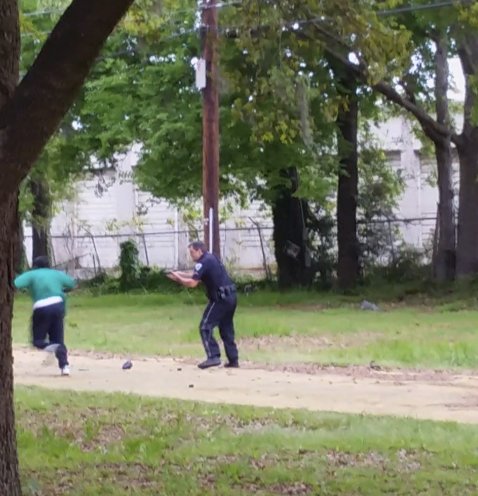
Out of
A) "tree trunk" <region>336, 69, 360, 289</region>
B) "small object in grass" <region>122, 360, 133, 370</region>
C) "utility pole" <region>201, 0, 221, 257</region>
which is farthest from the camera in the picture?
"tree trunk" <region>336, 69, 360, 289</region>

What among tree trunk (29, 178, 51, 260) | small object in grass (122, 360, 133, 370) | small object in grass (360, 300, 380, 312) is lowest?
small object in grass (360, 300, 380, 312)

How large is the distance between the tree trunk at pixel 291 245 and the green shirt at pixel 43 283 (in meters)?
18.5

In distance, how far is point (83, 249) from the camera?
48.2 meters

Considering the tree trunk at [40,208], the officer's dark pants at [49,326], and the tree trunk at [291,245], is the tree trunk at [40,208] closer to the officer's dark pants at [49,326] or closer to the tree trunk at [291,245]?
the tree trunk at [291,245]

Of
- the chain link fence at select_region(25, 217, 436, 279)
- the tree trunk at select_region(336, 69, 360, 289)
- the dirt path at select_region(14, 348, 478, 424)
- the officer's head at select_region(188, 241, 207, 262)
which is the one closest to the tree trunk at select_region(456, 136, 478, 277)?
the tree trunk at select_region(336, 69, 360, 289)

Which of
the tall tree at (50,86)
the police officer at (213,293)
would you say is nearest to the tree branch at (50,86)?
the tall tree at (50,86)

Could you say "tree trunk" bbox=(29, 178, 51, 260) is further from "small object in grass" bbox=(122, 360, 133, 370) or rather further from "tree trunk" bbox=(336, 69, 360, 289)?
"small object in grass" bbox=(122, 360, 133, 370)

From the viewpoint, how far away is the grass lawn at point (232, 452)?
742cm

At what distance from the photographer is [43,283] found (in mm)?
13867

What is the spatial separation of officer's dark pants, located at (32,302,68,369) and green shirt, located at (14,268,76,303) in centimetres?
16

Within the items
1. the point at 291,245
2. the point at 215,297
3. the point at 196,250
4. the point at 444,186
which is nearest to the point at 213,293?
the point at 215,297

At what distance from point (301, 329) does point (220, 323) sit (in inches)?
248

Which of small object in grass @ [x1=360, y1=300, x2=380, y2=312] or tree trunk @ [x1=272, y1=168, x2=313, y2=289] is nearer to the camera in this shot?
small object in grass @ [x1=360, y1=300, x2=380, y2=312]

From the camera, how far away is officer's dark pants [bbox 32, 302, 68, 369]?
1387 cm
